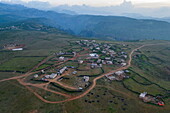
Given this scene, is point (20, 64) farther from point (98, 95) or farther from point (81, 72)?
point (98, 95)

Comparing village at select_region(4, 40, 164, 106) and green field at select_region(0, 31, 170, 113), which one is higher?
village at select_region(4, 40, 164, 106)

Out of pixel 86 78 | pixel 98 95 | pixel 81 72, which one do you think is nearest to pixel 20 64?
pixel 81 72

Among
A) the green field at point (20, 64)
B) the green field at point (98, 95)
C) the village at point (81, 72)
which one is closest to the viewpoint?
the green field at point (98, 95)

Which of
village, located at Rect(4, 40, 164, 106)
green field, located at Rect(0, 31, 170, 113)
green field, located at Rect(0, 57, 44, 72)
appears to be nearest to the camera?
green field, located at Rect(0, 31, 170, 113)

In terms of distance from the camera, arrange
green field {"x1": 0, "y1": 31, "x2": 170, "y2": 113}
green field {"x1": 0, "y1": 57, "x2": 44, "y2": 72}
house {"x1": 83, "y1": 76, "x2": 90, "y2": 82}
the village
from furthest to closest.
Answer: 1. green field {"x1": 0, "y1": 57, "x2": 44, "y2": 72}
2. house {"x1": 83, "y1": 76, "x2": 90, "y2": 82}
3. the village
4. green field {"x1": 0, "y1": 31, "x2": 170, "y2": 113}

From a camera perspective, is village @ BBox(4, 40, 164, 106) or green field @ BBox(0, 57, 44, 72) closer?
village @ BBox(4, 40, 164, 106)

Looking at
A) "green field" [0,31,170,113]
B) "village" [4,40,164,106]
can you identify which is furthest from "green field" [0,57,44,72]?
"village" [4,40,164,106]

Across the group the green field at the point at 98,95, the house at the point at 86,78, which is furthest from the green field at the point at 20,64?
the house at the point at 86,78

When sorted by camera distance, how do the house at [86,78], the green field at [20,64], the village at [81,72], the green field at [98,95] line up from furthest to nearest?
the green field at [20,64] < the house at [86,78] < the village at [81,72] < the green field at [98,95]

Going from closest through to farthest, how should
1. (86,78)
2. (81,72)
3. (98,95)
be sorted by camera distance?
(98,95) < (86,78) < (81,72)

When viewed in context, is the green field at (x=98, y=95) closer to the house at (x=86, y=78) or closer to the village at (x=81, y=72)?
the village at (x=81, y=72)

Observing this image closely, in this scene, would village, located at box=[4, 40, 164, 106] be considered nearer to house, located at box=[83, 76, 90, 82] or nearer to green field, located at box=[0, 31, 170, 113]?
house, located at box=[83, 76, 90, 82]

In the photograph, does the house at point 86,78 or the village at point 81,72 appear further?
the house at point 86,78
